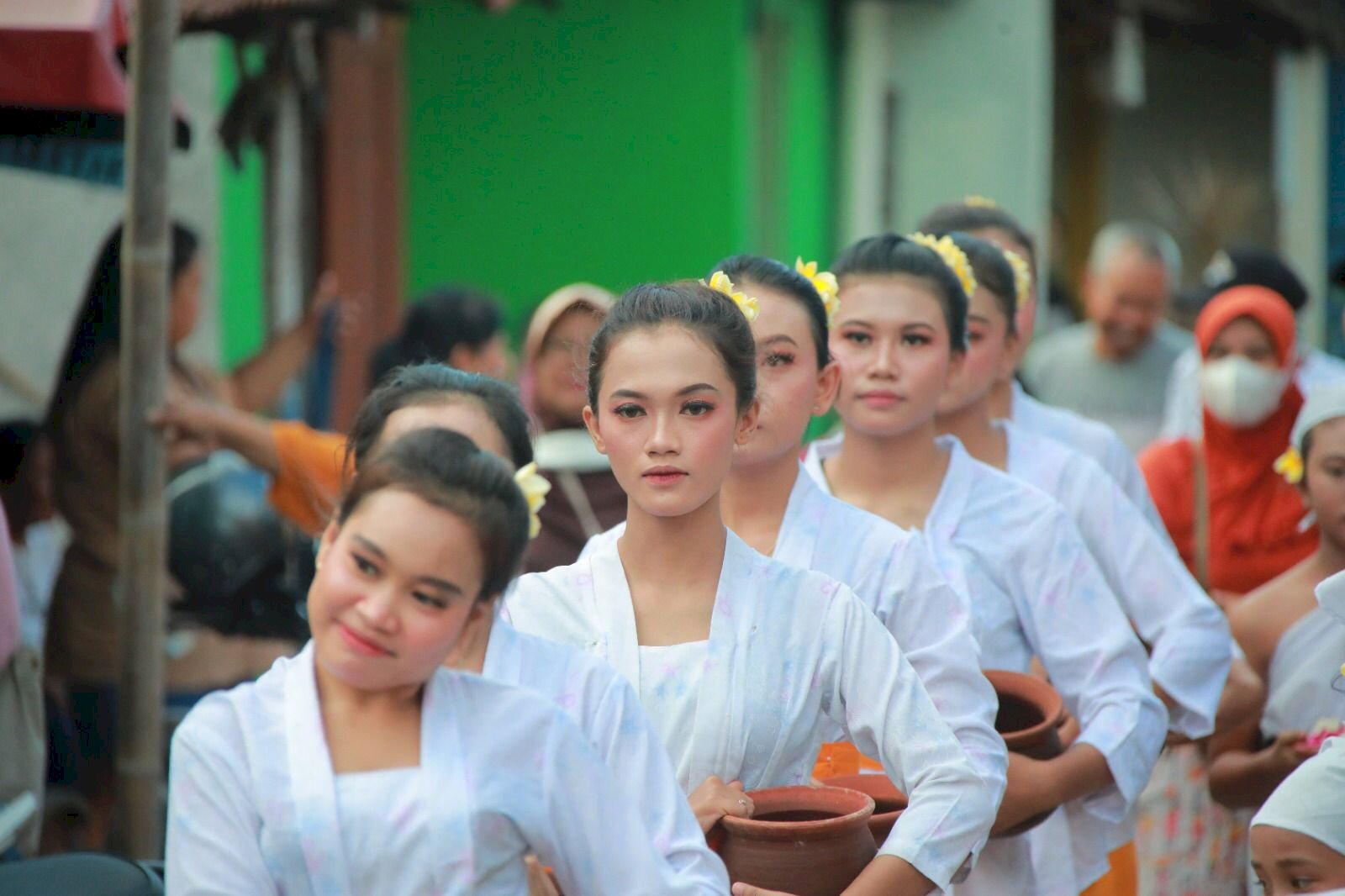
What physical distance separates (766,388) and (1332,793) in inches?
48.4

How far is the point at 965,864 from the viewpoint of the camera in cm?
309

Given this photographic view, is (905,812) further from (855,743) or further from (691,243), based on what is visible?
(691,243)

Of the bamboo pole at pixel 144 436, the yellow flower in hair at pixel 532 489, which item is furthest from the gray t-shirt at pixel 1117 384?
the yellow flower in hair at pixel 532 489

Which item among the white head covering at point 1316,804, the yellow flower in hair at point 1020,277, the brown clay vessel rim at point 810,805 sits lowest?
the white head covering at point 1316,804

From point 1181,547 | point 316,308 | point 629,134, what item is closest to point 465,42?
point 629,134

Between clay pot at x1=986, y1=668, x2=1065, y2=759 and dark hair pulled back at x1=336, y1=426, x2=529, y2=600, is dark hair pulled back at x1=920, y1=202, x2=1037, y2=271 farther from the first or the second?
dark hair pulled back at x1=336, y1=426, x2=529, y2=600

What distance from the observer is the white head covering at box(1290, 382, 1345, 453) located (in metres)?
4.43

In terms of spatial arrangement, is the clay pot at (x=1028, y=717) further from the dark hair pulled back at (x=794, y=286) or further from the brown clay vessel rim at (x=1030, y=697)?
the dark hair pulled back at (x=794, y=286)

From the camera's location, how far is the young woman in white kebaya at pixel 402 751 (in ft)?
7.83

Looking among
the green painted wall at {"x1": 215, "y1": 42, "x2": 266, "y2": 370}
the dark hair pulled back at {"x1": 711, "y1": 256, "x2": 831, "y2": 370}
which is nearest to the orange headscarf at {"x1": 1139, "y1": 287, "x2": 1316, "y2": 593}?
the dark hair pulled back at {"x1": 711, "y1": 256, "x2": 831, "y2": 370}

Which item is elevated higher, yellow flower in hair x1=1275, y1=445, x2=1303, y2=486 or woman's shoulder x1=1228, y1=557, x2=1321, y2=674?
yellow flower in hair x1=1275, y1=445, x2=1303, y2=486

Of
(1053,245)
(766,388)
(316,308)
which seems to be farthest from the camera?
(1053,245)

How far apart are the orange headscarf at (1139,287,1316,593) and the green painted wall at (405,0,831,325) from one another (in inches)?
182

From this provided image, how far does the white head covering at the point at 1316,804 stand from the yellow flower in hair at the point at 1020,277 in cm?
182
